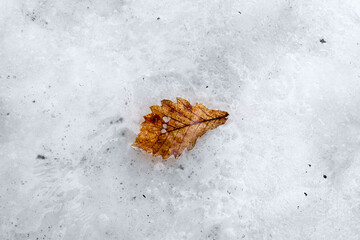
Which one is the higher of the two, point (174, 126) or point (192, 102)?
point (192, 102)

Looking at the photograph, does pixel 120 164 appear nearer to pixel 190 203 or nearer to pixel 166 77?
pixel 190 203

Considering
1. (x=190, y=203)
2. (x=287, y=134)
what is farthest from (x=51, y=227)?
(x=287, y=134)

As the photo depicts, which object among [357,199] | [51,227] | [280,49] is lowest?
[51,227]
